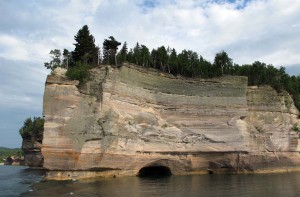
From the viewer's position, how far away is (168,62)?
4794 centimetres

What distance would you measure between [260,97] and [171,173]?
16537 millimetres

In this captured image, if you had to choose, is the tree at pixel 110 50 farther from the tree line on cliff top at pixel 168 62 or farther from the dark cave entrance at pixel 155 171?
the dark cave entrance at pixel 155 171

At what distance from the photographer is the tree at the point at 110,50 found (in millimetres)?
45188

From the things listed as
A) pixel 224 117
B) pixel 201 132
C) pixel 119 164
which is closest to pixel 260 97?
pixel 224 117

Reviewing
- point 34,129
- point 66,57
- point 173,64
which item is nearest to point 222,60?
point 173,64

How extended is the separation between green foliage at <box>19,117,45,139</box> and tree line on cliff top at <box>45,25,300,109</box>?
36135 mm

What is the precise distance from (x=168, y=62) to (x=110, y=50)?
818cm

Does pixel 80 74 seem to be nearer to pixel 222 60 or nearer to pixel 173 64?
pixel 173 64

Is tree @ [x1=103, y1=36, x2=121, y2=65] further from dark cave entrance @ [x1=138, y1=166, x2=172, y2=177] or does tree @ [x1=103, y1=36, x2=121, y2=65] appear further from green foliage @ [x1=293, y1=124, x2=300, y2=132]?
green foliage @ [x1=293, y1=124, x2=300, y2=132]

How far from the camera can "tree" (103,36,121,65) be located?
45.2 m

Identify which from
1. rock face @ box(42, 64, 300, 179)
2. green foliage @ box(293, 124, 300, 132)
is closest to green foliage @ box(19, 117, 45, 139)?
rock face @ box(42, 64, 300, 179)

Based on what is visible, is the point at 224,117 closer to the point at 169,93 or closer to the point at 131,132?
the point at 169,93

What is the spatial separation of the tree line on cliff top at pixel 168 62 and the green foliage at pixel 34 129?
119ft

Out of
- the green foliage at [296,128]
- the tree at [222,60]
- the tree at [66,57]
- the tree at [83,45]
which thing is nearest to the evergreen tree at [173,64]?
the tree at [222,60]
